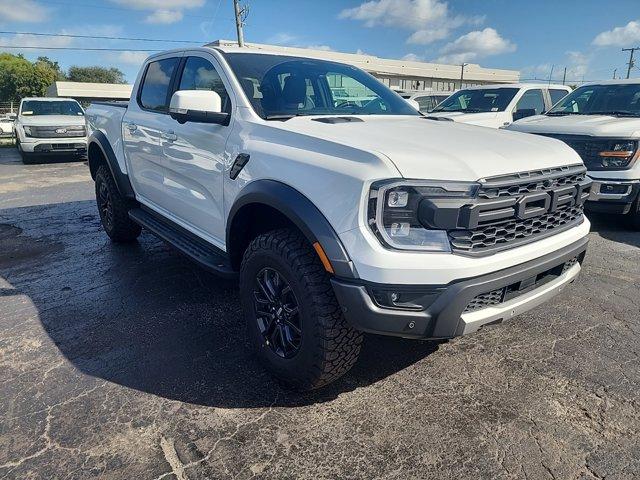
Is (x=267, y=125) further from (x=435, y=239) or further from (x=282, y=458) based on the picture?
(x=282, y=458)

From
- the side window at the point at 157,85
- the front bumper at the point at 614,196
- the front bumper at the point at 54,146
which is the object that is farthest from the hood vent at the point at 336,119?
the front bumper at the point at 54,146

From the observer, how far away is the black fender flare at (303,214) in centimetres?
204

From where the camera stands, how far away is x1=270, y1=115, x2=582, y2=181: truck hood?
6.69 ft

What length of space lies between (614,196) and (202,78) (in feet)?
15.8

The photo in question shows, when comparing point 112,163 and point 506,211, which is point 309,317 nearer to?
point 506,211

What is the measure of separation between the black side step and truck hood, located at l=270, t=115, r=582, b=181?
1046 millimetres

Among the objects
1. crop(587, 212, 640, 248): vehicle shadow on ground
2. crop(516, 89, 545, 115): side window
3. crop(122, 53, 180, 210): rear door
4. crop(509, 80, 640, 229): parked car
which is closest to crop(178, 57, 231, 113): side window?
crop(122, 53, 180, 210): rear door

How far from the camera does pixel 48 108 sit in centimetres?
1381

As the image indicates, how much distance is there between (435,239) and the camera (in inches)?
79.4

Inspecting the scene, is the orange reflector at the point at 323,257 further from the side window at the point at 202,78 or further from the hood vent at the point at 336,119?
the side window at the point at 202,78

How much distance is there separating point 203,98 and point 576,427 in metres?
2.76

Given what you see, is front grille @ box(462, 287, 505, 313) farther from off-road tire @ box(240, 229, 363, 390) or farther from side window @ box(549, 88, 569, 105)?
side window @ box(549, 88, 569, 105)

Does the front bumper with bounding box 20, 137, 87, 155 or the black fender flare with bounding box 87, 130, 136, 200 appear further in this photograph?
the front bumper with bounding box 20, 137, 87, 155

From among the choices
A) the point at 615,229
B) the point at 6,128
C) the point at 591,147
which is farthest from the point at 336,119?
the point at 6,128
